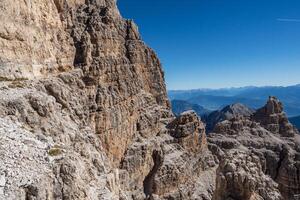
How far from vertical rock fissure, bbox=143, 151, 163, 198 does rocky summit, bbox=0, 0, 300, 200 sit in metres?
0.26

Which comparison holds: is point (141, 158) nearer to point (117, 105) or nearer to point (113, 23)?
point (117, 105)

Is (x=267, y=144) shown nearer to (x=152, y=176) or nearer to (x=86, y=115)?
(x=152, y=176)

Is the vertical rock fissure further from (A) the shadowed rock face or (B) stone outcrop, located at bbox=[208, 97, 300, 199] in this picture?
(B) stone outcrop, located at bbox=[208, 97, 300, 199]

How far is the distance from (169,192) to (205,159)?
2352cm

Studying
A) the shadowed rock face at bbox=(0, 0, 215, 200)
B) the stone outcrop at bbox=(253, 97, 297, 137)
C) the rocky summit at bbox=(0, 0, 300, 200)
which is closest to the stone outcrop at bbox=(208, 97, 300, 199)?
the stone outcrop at bbox=(253, 97, 297, 137)

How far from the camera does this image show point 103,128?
7606cm

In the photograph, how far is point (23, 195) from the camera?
992 inches

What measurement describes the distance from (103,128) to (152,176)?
69.3 ft

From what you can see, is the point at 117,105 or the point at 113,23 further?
the point at 113,23

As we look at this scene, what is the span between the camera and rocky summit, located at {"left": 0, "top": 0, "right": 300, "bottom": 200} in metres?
30.6

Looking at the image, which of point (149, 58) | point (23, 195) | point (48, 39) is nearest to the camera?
point (23, 195)

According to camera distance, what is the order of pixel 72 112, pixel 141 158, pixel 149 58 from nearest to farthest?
pixel 72 112
pixel 141 158
pixel 149 58

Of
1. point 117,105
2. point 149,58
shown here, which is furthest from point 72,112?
point 149,58

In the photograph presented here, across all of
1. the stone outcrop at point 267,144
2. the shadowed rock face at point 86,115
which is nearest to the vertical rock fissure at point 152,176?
the shadowed rock face at point 86,115
